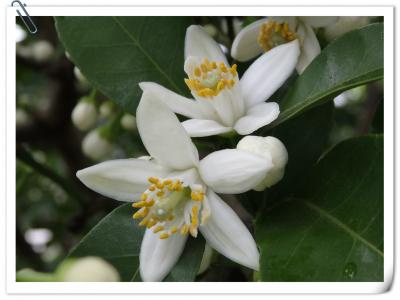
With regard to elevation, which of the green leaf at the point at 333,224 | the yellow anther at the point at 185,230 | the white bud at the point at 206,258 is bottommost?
the white bud at the point at 206,258

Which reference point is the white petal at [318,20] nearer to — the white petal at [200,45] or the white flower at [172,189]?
the white petal at [200,45]

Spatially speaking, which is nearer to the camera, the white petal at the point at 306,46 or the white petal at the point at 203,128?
the white petal at the point at 203,128

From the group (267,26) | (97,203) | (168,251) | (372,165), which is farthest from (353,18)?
(97,203)

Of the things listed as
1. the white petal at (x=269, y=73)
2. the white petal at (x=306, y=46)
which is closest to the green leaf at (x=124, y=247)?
the white petal at (x=269, y=73)

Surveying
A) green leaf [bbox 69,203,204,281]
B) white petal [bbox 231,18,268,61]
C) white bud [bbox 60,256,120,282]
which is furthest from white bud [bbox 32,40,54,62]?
white bud [bbox 60,256,120,282]

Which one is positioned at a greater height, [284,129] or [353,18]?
[353,18]

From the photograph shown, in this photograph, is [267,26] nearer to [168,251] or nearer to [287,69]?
[287,69]
